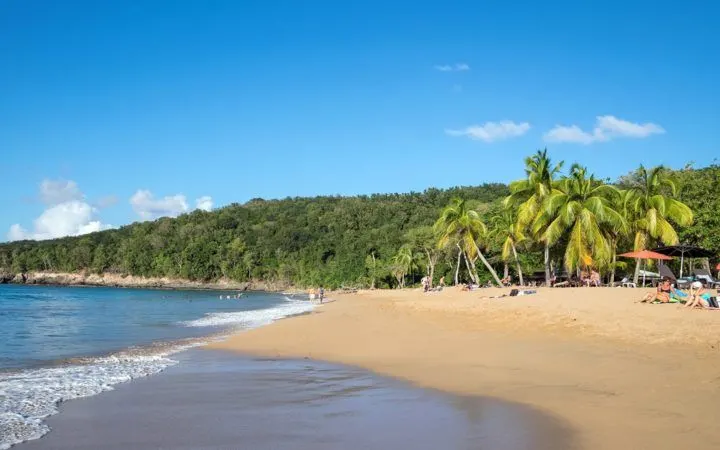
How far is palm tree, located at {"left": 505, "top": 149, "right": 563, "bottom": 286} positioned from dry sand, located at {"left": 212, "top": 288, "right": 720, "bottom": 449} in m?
14.9

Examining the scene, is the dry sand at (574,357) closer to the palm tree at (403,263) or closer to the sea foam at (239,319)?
the sea foam at (239,319)

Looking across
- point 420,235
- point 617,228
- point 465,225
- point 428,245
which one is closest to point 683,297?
point 617,228

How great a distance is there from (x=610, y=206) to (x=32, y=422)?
34.6m

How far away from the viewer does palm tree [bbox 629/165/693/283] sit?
3150cm

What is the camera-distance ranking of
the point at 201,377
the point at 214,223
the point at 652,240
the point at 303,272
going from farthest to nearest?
the point at 214,223
the point at 303,272
the point at 652,240
the point at 201,377

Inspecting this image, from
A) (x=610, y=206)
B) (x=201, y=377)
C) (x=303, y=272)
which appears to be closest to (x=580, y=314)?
(x=201, y=377)

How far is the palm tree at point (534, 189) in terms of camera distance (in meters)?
33.8

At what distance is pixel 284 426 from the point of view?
6469 mm

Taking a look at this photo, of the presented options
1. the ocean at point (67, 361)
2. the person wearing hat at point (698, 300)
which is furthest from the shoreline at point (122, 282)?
the person wearing hat at point (698, 300)

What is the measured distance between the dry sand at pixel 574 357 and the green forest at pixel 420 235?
15.3 meters

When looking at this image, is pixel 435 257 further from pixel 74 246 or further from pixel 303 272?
pixel 74 246

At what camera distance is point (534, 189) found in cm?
3472

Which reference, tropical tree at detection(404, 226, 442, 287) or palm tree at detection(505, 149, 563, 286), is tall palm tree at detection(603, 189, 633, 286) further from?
tropical tree at detection(404, 226, 442, 287)

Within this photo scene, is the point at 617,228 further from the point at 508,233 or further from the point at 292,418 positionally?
the point at 292,418
